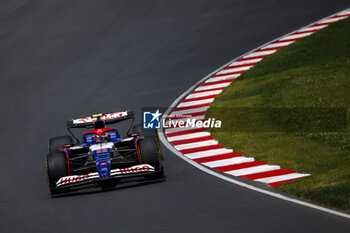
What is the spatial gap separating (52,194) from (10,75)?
44.1 feet

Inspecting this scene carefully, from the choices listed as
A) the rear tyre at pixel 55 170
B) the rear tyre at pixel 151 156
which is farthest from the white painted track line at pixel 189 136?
the rear tyre at pixel 55 170

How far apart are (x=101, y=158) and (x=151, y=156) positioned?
959 mm

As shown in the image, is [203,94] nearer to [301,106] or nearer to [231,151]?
[301,106]

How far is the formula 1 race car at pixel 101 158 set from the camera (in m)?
13.1

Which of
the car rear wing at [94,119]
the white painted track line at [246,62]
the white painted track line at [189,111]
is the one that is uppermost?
the white painted track line at [246,62]

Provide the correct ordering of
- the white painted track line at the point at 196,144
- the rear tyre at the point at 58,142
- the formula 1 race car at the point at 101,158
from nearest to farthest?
the formula 1 race car at the point at 101,158, the rear tyre at the point at 58,142, the white painted track line at the point at 196,144

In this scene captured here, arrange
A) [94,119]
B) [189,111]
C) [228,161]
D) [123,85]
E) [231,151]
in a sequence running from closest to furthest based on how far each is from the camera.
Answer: [228,161], [94,119], [231,151], [189,111], [123,85]

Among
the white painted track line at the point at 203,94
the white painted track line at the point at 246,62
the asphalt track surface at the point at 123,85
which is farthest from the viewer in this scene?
the white painted track line at the point at 246,62

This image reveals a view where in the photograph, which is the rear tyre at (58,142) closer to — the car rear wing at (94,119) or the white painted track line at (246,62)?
the car rear wing at (94,119)

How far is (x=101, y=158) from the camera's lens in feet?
43.7

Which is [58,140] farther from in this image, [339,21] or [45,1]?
[45,1]

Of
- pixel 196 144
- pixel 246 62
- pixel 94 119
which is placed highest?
pixel 246 62

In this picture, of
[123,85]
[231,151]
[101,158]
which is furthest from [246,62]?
[101,158]

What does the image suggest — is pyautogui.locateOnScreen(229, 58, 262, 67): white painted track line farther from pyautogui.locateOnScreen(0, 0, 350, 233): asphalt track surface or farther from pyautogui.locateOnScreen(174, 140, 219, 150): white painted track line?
pyautogui.locateOnScreen(174, 140, 219, 150): white painted track line
